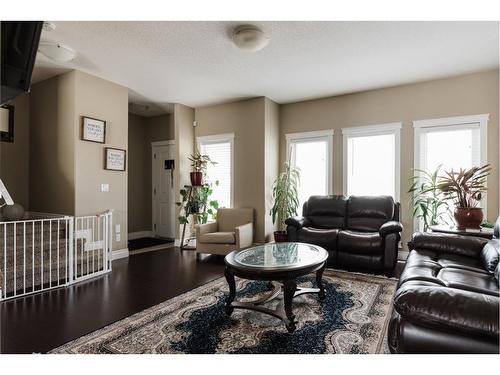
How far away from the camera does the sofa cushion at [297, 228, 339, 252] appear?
3.96 meters

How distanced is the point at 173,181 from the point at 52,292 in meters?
3.41

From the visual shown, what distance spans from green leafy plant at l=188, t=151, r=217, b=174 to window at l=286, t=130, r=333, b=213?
1.60 m

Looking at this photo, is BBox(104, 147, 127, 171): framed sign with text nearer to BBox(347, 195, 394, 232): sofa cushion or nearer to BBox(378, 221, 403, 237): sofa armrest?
BBox(347, 195, 394, 232): sofa cushion

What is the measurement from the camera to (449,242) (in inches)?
110

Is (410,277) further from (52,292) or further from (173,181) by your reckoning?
(173,181)

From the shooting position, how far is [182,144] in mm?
5836

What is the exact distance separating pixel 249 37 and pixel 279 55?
73cm

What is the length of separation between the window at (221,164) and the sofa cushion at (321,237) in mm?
1857

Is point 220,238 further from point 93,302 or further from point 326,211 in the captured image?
point 93,302

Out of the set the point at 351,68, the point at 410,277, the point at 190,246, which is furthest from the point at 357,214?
the point at 190,246

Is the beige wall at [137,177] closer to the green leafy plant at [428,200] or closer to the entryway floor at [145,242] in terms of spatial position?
the entryway floor at [145,242]

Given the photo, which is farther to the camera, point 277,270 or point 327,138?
point 327,138

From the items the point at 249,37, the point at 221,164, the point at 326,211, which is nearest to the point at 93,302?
the point at 249,37

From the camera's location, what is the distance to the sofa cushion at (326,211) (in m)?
4.48
